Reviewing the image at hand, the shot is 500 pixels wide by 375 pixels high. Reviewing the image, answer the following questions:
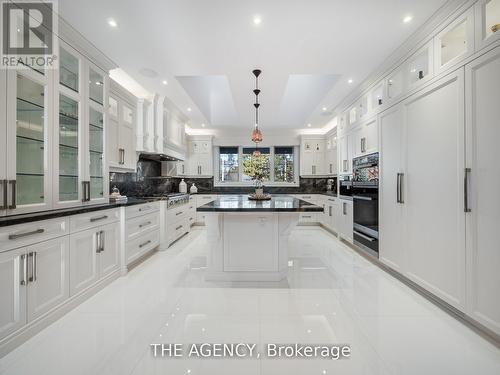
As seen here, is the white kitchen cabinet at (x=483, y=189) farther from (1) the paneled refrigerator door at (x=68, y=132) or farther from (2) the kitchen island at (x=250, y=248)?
(1) the paneled refrigerator door at (x=68, y=132)

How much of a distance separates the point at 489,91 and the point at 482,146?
1.28 ft

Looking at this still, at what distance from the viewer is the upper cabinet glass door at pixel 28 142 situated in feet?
5.43

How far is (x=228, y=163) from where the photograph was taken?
685 centimetres

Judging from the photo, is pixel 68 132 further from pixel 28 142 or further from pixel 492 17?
pixel 492 17

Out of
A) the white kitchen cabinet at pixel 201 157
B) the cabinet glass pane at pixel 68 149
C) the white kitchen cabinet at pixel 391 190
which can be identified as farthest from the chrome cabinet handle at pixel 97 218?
the white kitchen cabinet at pixel 201 157

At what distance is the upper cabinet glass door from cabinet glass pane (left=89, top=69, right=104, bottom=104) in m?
0.64

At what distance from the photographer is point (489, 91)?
5.32 feet

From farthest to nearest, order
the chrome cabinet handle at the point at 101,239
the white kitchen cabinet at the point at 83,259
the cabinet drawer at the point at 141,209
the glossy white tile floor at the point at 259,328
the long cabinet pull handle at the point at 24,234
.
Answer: the cabinet drawer at the point at 141,209 < the chrome cabinet handle at the point at 101,239 < the white kitchen cabinet at the point at 83,259 < the long cabinet pull handle at the point at 24,234 < the glossy white tile floor at the point at 259,328

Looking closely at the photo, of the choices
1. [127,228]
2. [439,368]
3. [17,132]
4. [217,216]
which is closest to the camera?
[439,368]

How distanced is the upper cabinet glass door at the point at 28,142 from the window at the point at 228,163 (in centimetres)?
497

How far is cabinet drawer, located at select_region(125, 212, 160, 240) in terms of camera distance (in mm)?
2938

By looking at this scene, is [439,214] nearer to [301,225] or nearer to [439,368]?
[439,368]

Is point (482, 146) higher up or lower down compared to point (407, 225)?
higher up

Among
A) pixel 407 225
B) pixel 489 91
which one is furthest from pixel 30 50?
pixel 407 225
